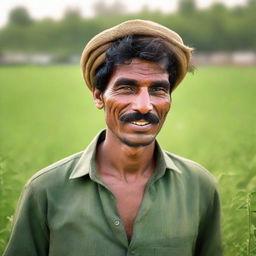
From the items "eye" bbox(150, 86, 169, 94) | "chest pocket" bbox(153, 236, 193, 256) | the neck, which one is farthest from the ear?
"chest pocket" bbox(153, 236, 193, 256)

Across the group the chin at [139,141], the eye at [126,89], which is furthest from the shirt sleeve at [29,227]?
the eye at [126,89]

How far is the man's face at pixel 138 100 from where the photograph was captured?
6.21 feet

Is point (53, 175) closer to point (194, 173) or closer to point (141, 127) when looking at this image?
point (141, 127)

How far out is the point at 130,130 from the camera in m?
1.91

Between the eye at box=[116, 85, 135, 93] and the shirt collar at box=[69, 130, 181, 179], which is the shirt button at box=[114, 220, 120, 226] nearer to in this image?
the shirt collar at box=[69, 130, 181, 179]

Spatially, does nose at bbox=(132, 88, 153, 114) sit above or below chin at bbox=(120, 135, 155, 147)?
above

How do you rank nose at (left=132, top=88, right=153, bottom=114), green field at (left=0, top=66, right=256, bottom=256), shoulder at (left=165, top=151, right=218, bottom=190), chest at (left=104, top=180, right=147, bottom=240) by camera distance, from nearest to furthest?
nose at (left=132, top=88, right=153, bottom=114) < chest at (left=104, top=180, right=147, bottom=240) < shoulder at (left=165, top=151, right=218, bottom=190) < green field at (left=0, top=66, right=256, bottom=256)

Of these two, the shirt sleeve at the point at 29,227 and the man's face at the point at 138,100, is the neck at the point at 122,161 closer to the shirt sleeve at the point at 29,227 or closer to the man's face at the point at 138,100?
the man's face at the point at 138,100

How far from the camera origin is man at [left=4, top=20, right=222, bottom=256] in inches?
75.3

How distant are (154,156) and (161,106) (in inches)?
11.1

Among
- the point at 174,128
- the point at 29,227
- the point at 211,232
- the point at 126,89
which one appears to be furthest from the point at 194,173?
the point at 174,128

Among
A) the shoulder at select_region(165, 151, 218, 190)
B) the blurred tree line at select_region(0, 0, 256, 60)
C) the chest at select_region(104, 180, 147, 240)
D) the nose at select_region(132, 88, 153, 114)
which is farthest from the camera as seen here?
the blurred tree line at select_region(0, 0, 256, 60)

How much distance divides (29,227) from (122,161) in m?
0.44

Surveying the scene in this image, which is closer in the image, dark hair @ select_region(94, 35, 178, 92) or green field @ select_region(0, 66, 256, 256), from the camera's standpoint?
dark hair @ select_region(94, 35, 178, 92)
